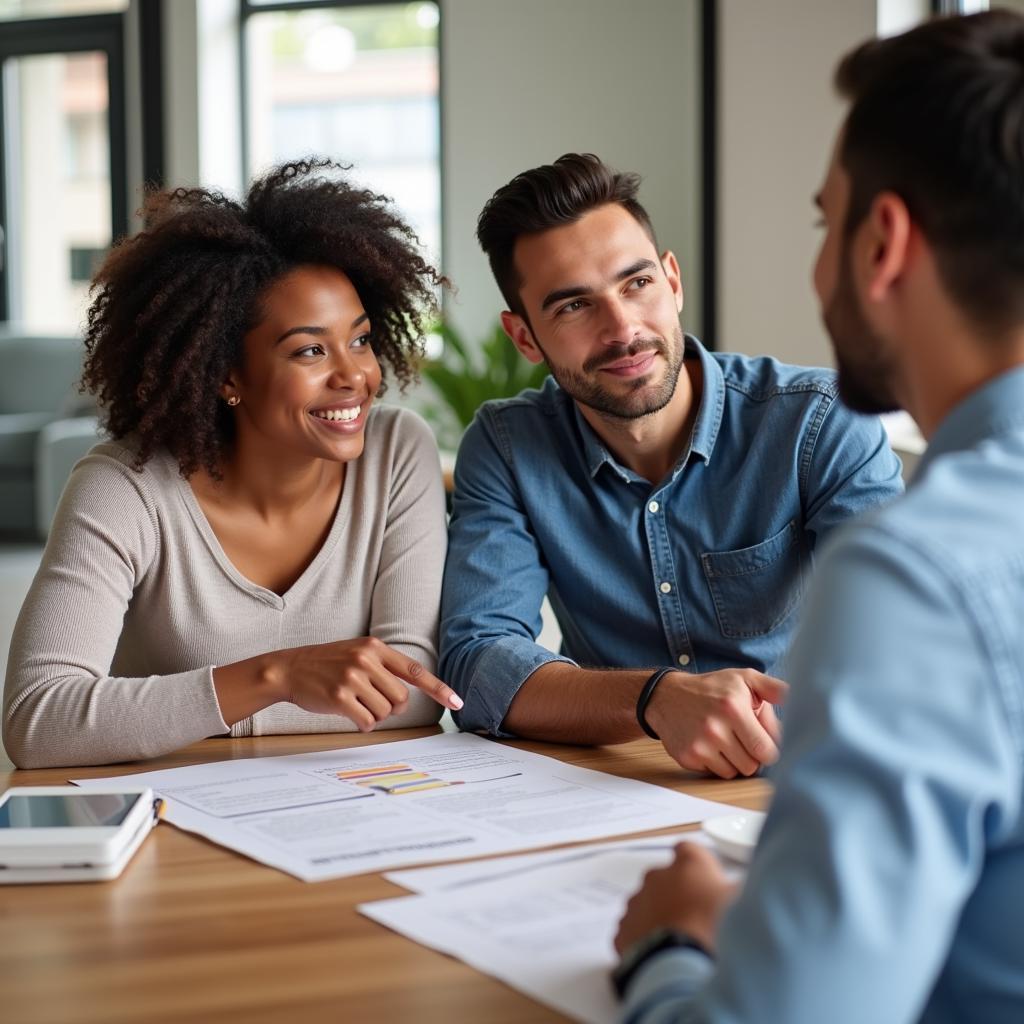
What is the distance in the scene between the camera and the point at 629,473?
1856 mm

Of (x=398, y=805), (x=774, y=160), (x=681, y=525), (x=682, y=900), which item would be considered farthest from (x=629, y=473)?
(x=774, y=160)

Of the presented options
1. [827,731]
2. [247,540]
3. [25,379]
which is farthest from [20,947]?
[25,379]

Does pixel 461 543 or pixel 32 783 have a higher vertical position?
pixel 461 543

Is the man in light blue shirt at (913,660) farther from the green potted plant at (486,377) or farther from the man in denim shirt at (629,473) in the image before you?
the green potted plant at (486,377)

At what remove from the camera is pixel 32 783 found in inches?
55.6

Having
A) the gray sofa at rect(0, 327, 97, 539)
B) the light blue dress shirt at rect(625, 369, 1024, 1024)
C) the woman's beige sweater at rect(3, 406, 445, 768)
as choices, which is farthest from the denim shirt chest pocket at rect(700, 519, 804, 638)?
the gray sofa at rect(0, 327, 97, 539)

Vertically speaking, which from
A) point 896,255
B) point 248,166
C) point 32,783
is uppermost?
point 248,166

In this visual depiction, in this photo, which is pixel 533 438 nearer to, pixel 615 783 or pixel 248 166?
pixel 615 783

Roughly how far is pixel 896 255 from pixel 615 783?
69 centimetres

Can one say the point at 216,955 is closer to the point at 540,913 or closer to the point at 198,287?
the point at 540,913

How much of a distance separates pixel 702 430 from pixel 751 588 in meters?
0.22

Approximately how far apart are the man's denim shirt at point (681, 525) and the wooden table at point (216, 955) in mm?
672

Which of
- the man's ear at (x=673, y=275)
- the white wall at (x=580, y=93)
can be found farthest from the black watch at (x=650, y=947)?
the white wall at (x=580, y=93)

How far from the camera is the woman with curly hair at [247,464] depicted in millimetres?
1704
